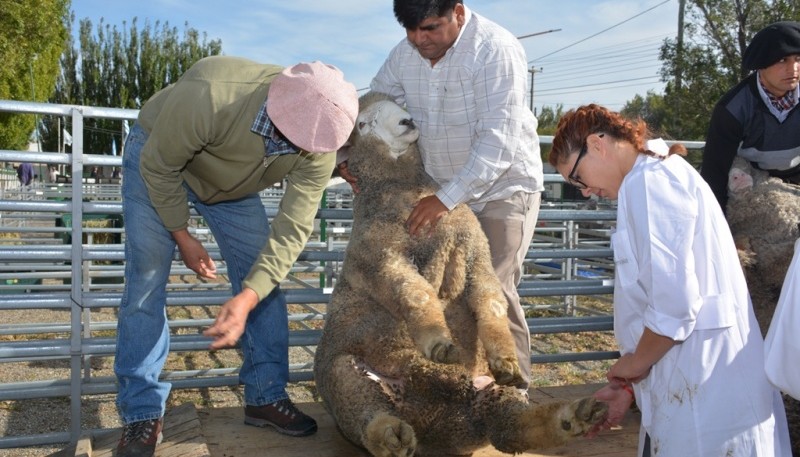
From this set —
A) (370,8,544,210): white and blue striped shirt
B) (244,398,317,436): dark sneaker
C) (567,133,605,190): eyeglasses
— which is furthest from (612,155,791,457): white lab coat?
(244,398,317,436): dark sneaker

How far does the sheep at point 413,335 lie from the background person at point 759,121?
4.39 ft

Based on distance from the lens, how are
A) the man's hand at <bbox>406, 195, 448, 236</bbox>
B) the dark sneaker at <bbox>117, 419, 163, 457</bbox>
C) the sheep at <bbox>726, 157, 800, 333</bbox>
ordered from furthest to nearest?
the sheep at <bbox>726, 157, 800, 333</bbox> → the man's hand at <bbox>406, 195, 448, 236</bbox> → the dark sneaker at <bbox>117, 419, 163, 457</bbox>

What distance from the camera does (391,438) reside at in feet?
8.66

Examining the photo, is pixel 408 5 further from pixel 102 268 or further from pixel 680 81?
pixel 680 81

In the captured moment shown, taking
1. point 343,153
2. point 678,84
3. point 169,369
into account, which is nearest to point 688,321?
point 343,153

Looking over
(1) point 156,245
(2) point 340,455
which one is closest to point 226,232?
(1) point 156,245

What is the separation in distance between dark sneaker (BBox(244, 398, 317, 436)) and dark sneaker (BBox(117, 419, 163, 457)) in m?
0.52

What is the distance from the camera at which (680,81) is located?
63.6 feet

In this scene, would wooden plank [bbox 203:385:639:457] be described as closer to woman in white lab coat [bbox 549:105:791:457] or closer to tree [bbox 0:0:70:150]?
woman in white lab coat [bbox 549:105:791:457]

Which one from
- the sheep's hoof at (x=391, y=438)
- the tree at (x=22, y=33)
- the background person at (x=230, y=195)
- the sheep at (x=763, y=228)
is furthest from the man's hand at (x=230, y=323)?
the tree at (x=22, y=33)

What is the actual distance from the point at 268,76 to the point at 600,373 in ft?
18.1

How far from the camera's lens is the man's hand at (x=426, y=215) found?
3.23 m

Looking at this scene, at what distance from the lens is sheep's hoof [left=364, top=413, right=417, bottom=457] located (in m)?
2.64

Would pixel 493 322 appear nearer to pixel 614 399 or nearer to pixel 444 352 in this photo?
pixel 444 352
